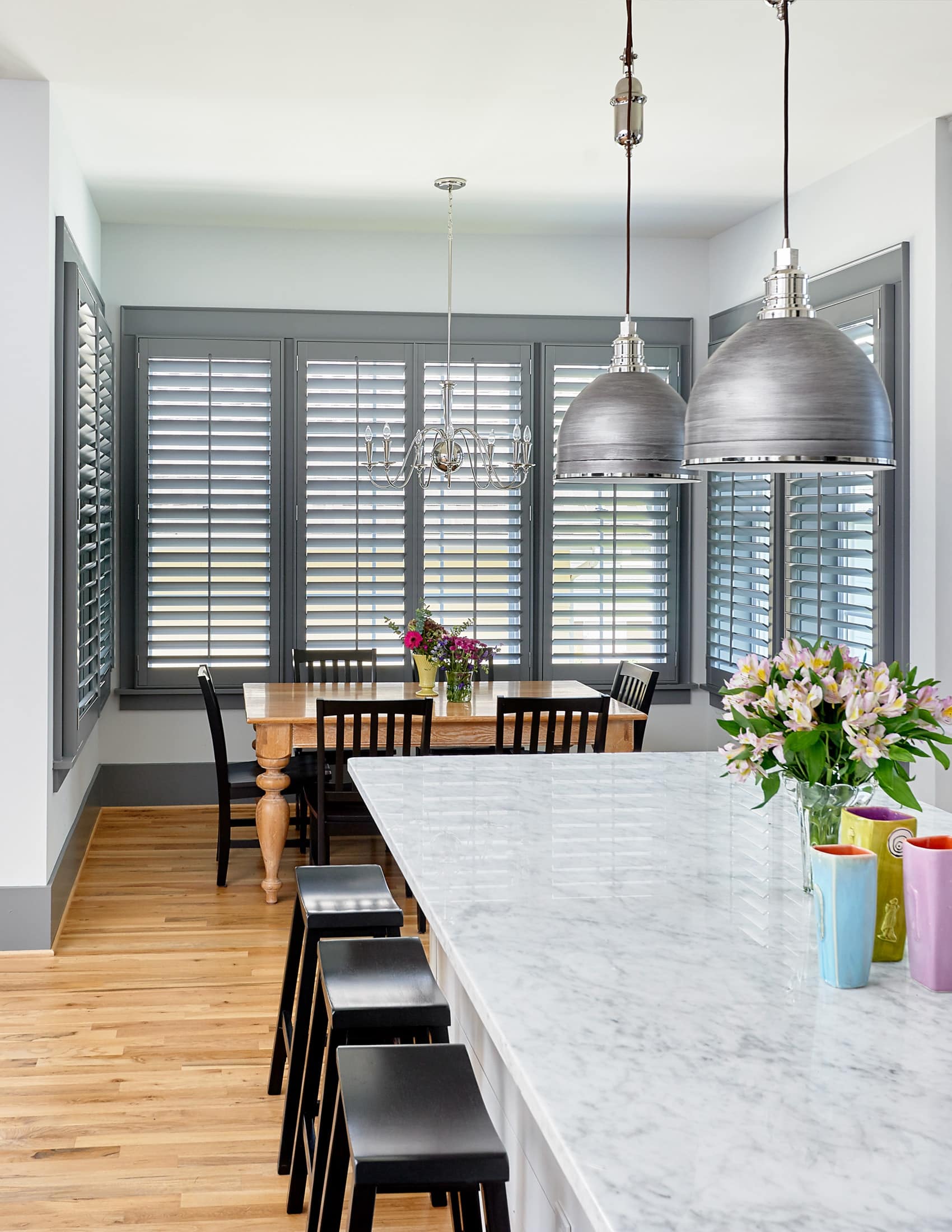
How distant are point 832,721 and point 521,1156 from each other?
35.1 inches

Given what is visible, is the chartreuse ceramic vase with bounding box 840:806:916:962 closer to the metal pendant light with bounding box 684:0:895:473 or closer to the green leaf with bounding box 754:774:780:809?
the green leaf with bounding box 754:774:780:809

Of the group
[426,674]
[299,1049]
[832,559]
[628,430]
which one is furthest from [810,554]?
[299,1049]

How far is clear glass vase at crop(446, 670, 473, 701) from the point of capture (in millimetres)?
5137

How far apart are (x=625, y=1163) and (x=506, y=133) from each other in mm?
4174

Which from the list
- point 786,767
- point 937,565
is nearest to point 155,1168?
point 786,767

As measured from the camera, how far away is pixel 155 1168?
108 inches

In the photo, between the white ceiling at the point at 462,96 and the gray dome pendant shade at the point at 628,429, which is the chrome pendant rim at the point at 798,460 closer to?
the gray dome pendant shade at the point at 628,429

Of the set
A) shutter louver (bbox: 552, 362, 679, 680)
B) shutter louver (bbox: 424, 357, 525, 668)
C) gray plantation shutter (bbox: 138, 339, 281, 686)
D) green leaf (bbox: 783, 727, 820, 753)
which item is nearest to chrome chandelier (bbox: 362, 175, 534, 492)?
shutter louver (bbox: 424, 357, 525, 668)

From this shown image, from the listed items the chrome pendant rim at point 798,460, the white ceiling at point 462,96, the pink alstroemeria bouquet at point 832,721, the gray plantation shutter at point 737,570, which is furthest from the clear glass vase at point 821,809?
the gray plantation shutter at point 737,570

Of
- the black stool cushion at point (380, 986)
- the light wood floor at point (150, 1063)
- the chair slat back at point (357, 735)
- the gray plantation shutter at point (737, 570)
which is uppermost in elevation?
the gray plantation shutter at point (737, 570)

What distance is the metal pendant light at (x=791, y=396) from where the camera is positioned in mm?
1630

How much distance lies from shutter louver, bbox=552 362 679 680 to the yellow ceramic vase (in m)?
1.17

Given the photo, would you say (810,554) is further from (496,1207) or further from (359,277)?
(496,1207)

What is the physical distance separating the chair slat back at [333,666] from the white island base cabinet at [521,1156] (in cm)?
344
